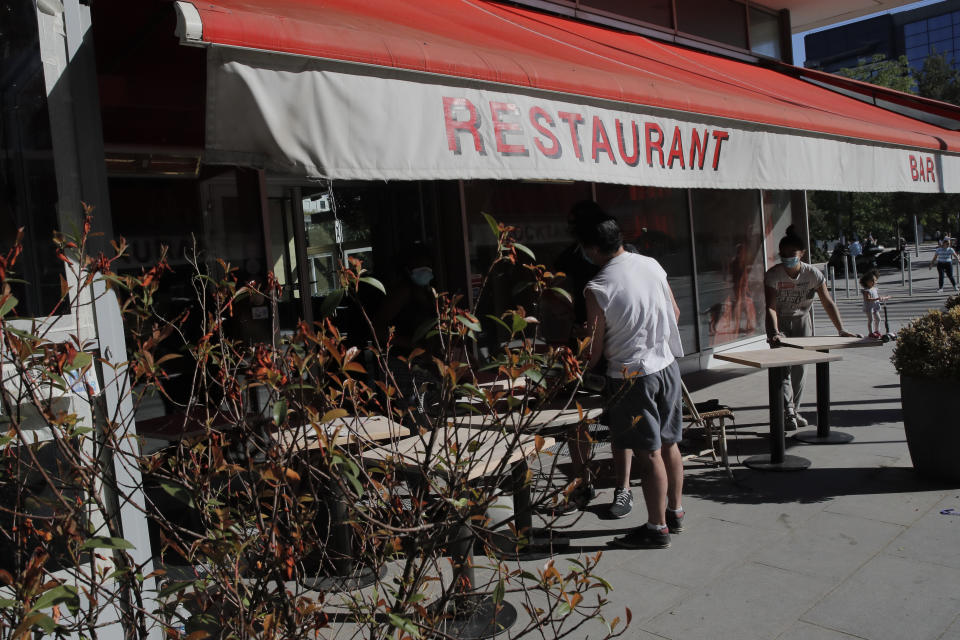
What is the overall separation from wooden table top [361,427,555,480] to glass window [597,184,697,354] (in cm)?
554

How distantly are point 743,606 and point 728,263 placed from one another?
7.41m

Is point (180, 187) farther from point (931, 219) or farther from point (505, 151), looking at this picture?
point (931, 219)

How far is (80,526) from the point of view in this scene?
1614mm

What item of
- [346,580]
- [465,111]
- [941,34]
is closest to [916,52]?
[941,34]

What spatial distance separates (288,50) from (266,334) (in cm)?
404

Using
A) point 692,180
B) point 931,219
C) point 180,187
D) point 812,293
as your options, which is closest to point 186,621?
point 692,180

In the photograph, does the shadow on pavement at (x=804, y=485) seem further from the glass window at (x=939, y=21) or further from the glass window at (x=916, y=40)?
Answer: the glass window at (x=916, y=40)

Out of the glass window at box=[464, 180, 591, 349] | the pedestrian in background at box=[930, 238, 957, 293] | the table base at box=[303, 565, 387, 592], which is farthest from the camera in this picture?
the pedestrian in background at box=[930, 238, 957, 293]

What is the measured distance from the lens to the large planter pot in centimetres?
429

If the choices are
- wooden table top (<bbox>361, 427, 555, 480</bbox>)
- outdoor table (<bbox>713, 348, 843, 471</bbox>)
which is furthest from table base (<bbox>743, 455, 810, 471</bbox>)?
wooden table top (<bbox>361, 427, 555, 480</bbox>)

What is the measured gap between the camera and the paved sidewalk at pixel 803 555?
9.79 feet

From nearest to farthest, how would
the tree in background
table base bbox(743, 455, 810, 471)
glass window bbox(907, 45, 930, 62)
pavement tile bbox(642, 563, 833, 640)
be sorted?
1. pavement tile bbox(642, 563, 833, 640)
2. table base bbox(743, 455, 810, 471)
3. the tree in background
4. glass window bbox(907, 45, 930, 62)

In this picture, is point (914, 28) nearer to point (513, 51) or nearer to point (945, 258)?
point (945, 258)

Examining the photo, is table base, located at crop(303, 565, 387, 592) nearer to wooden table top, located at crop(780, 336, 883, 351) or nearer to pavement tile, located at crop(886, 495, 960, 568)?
pavement tile, located at crop(886, 495, 960, 568)
